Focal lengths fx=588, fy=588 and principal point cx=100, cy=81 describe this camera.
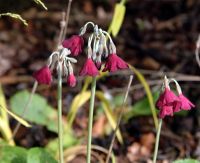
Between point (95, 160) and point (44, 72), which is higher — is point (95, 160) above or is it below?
below

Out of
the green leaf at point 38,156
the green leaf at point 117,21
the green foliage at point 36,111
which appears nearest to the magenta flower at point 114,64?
the green leaf at point 38,156

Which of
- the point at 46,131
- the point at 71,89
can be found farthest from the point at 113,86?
the point at 46,131

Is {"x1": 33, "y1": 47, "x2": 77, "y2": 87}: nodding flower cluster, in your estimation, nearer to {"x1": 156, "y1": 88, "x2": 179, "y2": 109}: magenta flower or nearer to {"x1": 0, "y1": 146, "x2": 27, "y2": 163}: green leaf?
{"x1": 156, "y1": 88, "x2": 179, "y2": 109}: magenta flower

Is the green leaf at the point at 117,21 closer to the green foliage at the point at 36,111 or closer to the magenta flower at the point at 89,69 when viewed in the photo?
the green foliage at the point at 36,111

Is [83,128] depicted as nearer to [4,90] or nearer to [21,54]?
[4,90]

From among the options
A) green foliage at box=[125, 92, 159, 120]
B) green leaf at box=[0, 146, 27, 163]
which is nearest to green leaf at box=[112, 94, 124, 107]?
green foliage at box=[125, 92, 159, 120]
